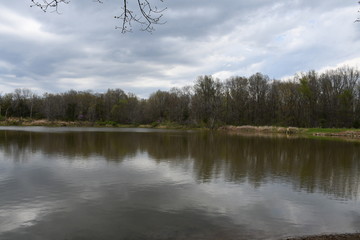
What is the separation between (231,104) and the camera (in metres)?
74.4

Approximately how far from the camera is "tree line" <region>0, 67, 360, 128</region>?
62969 millimetres

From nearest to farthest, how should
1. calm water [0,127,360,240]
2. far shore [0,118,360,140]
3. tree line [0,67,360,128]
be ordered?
calm water [0,127,360,240], far shore [0,118,360,140], tree line [0,67,360,128]

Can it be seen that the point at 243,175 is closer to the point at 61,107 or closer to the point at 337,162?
the point at 337,162

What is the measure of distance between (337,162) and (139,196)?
13871 millimetres

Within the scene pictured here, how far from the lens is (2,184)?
10.3 metres

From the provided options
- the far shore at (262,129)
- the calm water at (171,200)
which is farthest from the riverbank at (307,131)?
the calm water at (171,200)

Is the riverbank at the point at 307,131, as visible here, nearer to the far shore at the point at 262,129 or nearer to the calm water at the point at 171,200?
the far shore at the point at 262,129

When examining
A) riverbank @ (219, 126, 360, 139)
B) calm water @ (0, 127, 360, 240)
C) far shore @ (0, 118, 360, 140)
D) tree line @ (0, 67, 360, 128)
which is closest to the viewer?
calm water @ (0, 127, 360, 240)

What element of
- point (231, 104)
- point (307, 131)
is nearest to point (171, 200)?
point (307, 131)

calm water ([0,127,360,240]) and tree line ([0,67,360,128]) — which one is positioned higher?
tree line ([0,67,360,128])

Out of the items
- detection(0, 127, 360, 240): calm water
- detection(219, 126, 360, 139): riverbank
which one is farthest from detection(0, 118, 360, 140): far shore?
detection(0, 127, 360, 240): calm water

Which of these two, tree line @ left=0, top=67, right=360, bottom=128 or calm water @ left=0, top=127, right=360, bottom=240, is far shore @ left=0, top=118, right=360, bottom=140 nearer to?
tree line @ left=0, top=67, right=360, bottom=128

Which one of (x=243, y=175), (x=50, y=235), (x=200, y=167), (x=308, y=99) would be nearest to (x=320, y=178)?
(x=243, y=175)

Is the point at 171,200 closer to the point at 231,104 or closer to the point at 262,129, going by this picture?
the point at 262,129
